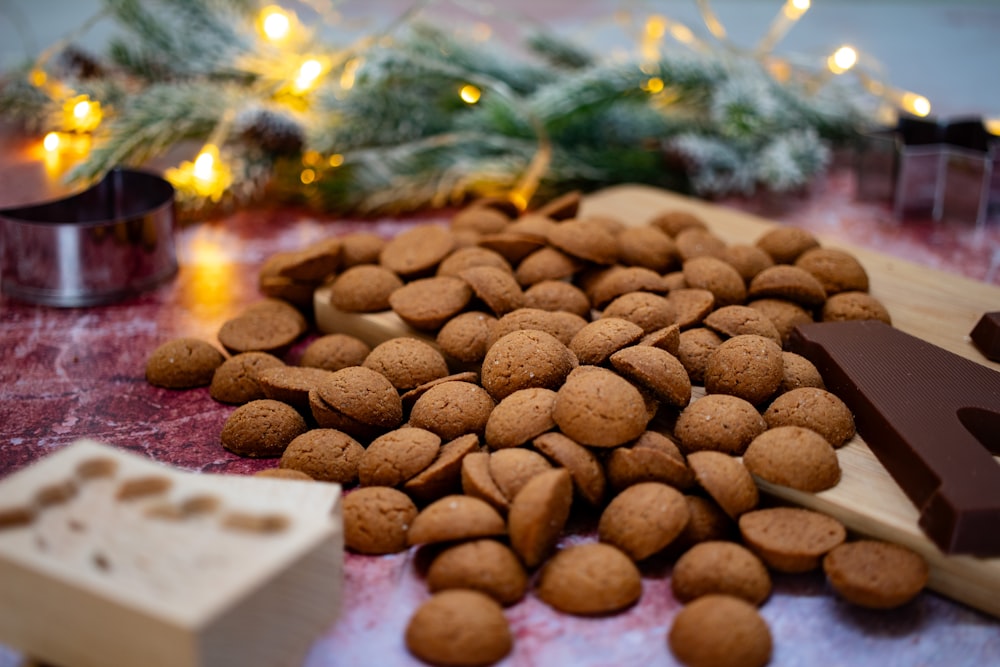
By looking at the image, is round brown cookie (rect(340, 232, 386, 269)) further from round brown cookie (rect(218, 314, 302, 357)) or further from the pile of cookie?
round brown cookie (rect(218, 314, 302, 357))

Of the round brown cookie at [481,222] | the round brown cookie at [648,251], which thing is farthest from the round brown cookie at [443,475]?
the round brown cookie at [481,222]

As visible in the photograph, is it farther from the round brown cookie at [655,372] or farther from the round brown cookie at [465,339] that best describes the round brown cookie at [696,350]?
the round brown cookie at [465,339]

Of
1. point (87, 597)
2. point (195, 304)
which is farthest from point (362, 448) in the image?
point (195, 304)

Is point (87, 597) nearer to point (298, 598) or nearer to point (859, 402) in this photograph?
point (298, 598)

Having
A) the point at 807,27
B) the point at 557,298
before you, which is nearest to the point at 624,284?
the point at 557,298

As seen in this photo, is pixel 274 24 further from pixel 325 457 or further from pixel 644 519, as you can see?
pixel 644 519
